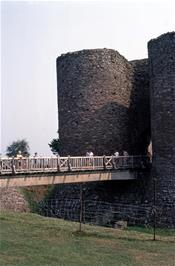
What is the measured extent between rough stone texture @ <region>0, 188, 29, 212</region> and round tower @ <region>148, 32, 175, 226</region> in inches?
291

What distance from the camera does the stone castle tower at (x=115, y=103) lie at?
23.4 m

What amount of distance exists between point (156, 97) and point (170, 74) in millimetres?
1277

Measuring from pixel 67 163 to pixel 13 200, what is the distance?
680cm

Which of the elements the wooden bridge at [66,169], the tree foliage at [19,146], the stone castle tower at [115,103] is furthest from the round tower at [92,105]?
the tree foliage at [19,146]

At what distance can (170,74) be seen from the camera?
23.0 meters

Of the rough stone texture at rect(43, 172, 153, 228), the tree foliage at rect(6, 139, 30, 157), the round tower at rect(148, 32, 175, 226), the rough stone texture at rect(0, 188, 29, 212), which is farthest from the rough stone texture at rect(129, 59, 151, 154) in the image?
the tree foliage at rect(6, 139, 30, 157)

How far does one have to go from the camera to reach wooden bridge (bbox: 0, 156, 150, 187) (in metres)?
17.6

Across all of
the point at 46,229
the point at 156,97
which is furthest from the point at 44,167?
the point at 156,97

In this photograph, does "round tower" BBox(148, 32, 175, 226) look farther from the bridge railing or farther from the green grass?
the green grass

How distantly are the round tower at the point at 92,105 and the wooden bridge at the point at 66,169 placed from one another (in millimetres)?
2041

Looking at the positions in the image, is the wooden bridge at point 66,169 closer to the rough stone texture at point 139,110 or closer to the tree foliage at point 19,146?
the rough stone texture at point 139,110

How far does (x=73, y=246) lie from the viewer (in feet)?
43.3

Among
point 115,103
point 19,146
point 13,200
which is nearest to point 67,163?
point 13,200

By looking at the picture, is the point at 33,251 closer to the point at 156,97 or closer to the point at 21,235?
the point at 21,235
